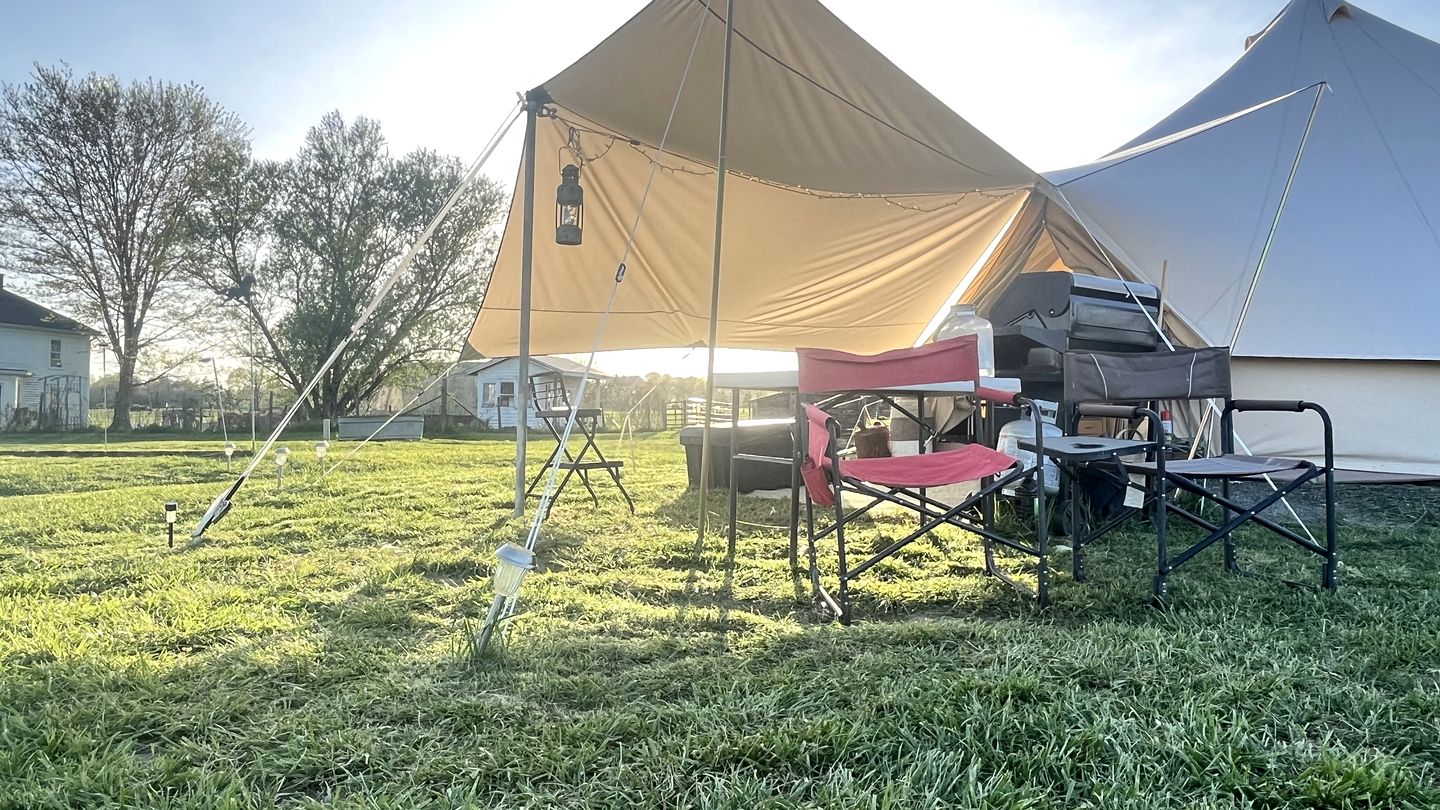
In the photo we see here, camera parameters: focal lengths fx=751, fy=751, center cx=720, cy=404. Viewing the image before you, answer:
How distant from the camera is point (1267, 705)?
1452 mm

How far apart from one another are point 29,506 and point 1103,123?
8294mm

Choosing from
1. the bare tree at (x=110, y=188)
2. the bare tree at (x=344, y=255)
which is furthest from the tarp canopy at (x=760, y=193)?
the bare tree at (x=110, y=188)

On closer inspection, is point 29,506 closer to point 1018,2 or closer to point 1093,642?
point 1093,642

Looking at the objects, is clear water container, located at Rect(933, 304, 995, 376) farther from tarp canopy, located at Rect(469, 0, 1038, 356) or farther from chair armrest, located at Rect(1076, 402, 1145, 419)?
tarp canopy, located at Rect(469, 0, 1038, 356)

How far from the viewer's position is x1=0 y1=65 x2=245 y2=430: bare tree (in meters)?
15.7

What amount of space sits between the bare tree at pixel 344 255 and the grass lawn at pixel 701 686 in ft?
52.3

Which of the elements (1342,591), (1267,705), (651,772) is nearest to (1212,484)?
→ (1342,591)

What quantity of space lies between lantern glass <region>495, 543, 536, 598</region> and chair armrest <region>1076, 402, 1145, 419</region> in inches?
88.6

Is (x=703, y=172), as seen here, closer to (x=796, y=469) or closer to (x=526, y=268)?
(x=526, y=268)

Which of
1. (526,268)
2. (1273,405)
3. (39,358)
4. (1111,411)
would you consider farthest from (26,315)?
(1273,405)

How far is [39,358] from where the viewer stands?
21484mm

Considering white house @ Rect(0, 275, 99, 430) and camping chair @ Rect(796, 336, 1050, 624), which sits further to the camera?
white house @ Rect(0, 275, 99, 430)

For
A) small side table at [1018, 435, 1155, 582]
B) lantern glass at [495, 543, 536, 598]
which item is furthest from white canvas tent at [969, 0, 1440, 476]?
lantern glass at [495, 543, 536, 598]

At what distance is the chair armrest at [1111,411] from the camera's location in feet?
9.30
